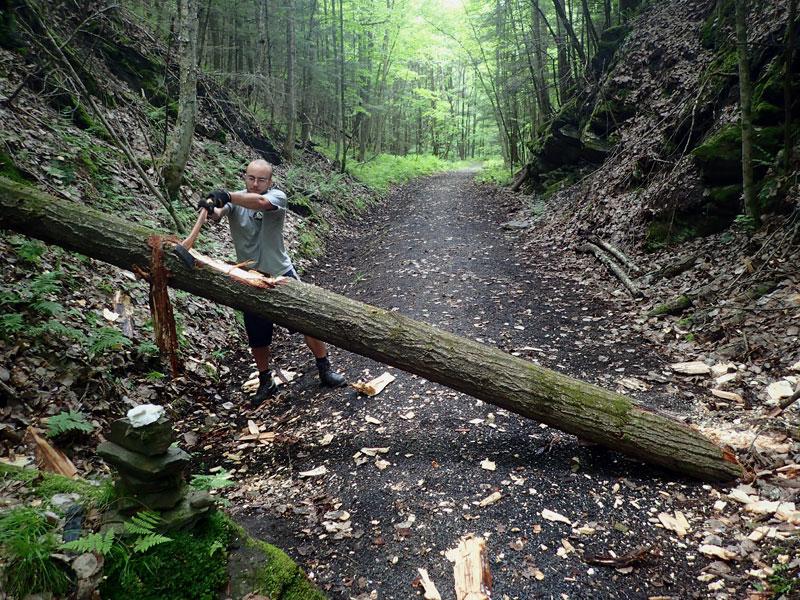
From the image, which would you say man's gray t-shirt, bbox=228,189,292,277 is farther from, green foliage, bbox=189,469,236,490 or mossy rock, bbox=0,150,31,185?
mossy rock, bbox=0,150,31,185

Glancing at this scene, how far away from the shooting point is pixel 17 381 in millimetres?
3623

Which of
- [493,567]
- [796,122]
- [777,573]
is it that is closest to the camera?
[777,573]

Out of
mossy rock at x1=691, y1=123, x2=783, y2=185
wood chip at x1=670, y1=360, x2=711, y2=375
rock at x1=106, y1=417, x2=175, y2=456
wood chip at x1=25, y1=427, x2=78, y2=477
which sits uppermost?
mossy rock at x1=691, y1=123, x2=783, y2=185

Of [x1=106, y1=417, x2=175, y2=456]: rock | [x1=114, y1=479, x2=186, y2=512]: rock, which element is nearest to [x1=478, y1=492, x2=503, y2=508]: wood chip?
[x1=114, y1=479, x2=186, y2=512]: rock

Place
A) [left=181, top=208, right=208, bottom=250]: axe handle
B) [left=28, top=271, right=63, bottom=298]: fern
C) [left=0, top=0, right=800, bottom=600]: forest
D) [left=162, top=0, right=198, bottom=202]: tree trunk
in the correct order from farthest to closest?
[left=162, top=0, right=198, bottom=202]: tree trunk
[left=28, top=271, right=63, bottom=298]: fern
[left=181, top=208, right=208, bottom=250]: axe handle
[left=0, top=0, right=800, bottom=600]: forest

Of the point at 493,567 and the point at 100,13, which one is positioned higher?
the point at 100,13

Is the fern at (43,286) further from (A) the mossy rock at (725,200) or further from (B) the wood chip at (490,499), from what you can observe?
(A) the mossy rock at (725,200)

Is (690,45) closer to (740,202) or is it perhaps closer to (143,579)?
(740,202)

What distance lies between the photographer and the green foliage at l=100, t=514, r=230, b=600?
192 cm

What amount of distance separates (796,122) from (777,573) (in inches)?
241

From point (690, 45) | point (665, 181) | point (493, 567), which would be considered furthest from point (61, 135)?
point (690, 45)

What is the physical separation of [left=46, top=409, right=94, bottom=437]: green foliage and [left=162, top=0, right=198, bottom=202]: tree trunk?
5256mm

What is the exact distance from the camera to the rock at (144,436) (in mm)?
2078

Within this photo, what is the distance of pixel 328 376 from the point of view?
16.9ft
